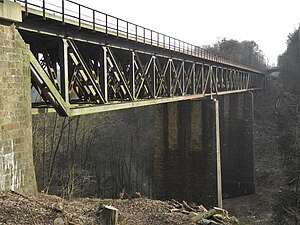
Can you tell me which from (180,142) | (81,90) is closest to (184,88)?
(180,142)

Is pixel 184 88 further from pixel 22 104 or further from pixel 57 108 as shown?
pixel 22 104

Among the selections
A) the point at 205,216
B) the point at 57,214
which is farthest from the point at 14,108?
the point at 205,216

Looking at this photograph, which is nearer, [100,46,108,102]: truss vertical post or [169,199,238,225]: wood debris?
[169,199,238,225]: wood debris

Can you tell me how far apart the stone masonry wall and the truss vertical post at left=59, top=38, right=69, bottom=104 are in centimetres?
131

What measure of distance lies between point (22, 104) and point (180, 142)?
15.1 metres

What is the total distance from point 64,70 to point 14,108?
2.12 m

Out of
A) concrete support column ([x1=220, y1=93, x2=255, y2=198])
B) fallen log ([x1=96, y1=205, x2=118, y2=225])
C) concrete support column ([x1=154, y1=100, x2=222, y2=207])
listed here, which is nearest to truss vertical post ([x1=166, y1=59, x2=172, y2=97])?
concrete support column ([x1=154, y1=100, x2=222, y2=207])

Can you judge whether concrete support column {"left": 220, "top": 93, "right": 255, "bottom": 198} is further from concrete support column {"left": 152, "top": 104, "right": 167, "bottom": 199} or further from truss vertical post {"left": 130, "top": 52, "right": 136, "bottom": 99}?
truss vertical post {"left": 130, "top": 52, "right": 136, "bottom": 99}

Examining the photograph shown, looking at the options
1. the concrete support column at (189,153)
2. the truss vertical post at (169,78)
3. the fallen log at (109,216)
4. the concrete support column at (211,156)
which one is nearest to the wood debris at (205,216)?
the fallen log at (109,216)

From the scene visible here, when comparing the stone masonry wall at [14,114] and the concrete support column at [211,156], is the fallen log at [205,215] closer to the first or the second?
the stone masonry wall at [14,114]

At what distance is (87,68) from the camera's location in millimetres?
11062

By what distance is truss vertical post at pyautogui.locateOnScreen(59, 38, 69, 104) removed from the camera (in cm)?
989

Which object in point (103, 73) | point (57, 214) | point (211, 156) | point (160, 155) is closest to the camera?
point (57, 214)

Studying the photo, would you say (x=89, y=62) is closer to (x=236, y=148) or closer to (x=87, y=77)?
(x=87, y=77)
